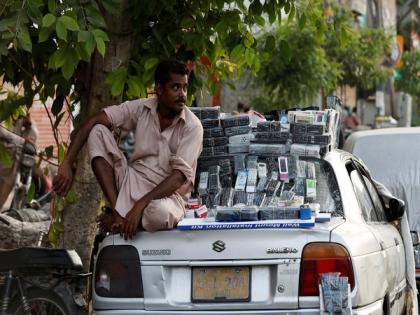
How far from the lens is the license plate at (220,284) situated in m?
5.42

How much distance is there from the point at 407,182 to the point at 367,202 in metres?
2.79

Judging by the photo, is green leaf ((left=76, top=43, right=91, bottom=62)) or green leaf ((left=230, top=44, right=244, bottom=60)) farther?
green leaf ((left=230, top=44, right=244, bottom=60))

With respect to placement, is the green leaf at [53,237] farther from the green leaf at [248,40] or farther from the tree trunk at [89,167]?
the green leaf at [248,40]

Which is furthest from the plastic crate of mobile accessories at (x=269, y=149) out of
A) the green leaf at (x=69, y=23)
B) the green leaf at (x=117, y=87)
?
the green leaf at (x=69, y=23)

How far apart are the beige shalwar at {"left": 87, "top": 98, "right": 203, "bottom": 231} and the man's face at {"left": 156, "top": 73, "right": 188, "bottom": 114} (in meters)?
0.06

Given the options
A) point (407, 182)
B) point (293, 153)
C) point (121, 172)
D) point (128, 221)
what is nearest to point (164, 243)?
point (128, 221)

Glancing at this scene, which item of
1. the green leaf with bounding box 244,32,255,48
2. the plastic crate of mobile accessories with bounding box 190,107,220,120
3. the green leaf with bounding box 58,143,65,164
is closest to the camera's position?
the plastic crate of mobile accessories with bounding box 190,107,220,120

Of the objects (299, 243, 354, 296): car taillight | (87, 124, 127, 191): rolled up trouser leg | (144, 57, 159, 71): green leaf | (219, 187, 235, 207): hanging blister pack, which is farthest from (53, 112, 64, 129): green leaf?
(299, 243, 354, 296): car taillight

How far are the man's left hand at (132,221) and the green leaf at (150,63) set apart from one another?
4.62 ft

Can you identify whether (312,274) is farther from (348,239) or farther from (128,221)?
(128,221)

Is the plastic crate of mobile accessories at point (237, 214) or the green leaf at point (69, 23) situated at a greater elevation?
the green leaf at point (69, 23)

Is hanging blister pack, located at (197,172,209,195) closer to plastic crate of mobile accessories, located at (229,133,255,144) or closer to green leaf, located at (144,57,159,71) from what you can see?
plastic crate of mobile accessories, located at (229,133,255,144)

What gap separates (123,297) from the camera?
555cm

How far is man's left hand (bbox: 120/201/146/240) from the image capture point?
558 cm
